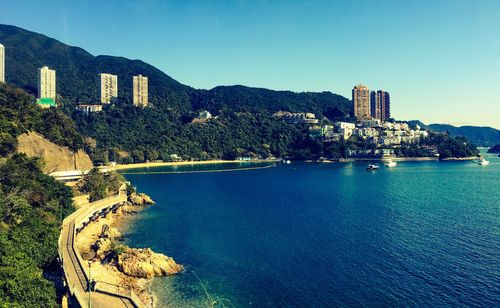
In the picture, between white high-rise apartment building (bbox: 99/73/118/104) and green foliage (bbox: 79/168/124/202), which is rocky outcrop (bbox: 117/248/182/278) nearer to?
green foliage (bbox: 79/168/124/202)

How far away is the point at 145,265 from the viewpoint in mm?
29438

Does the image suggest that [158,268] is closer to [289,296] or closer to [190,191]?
[289,296]

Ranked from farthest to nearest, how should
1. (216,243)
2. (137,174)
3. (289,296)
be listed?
(137,174) < (216,243) < (289,296)

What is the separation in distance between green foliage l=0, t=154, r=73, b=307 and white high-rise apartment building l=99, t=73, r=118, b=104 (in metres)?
147

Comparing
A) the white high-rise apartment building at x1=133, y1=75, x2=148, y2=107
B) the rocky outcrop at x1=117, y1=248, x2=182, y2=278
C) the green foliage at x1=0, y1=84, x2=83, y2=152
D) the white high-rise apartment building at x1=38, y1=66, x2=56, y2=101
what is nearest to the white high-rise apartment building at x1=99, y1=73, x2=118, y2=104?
the white high-rise apartment building at x1=133, y1=75, x2=148, y2=107

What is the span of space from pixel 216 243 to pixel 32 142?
32.0m

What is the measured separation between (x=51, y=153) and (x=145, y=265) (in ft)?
120

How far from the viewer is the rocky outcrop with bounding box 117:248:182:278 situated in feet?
95.9

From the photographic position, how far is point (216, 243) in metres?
38.8

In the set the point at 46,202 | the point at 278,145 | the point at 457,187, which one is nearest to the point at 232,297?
the point at 46,202

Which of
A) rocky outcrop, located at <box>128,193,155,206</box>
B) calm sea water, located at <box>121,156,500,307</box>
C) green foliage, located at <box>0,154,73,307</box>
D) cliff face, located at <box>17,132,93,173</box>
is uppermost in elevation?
cliff face, located at <box>17,132,93,173</box>

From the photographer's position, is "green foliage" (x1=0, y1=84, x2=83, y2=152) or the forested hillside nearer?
the forested hillside

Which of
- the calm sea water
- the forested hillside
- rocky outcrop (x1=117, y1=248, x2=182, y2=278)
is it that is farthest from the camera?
rocky outcrop (x1=117, y1=248, x2=182, y2=278)

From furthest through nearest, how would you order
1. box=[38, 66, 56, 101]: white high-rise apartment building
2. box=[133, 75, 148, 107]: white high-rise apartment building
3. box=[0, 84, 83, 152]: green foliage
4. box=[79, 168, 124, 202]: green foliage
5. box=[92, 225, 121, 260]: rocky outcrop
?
box=[133, 75, 148, 107]: white high-rise apartment building
box=[38, 66, 56, 101]: white high-rise apartment building
box=[79, 168, 124, 202]: green foliage
box=[0, 84, 83, 152]: green foliage
box=[92, 225, 121, 260]: rocky outcrop
